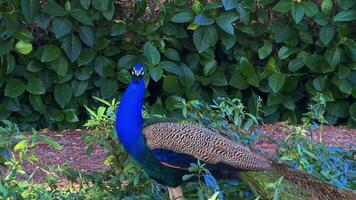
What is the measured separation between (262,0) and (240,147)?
2.85 metres

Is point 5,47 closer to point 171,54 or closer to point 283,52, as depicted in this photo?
point 171,54

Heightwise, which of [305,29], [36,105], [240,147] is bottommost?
[36,105]

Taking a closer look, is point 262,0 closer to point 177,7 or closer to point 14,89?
point 177,7

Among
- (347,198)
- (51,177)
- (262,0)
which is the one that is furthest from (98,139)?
(262,0)

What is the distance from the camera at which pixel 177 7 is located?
6.70m

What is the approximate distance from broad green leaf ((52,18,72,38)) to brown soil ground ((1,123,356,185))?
29.4 inches

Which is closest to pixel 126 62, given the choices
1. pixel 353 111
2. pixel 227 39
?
pixel 227 39

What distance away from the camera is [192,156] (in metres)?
4.01

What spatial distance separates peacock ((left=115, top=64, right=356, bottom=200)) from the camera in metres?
3.98

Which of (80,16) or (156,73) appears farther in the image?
(156,73)

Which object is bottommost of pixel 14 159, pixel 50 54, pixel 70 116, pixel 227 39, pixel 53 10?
pixel 70 116

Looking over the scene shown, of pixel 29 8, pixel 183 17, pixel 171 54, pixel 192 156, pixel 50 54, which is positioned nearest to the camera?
pixel 192 156

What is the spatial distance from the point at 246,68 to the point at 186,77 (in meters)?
0.48

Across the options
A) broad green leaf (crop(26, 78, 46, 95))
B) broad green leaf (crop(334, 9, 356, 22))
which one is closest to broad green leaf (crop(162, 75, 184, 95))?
broad green leaf (crop(26, 78, 46, 95))
